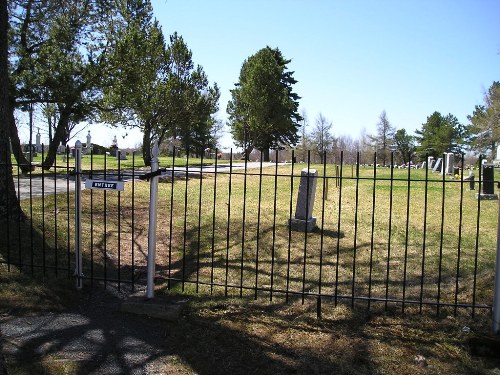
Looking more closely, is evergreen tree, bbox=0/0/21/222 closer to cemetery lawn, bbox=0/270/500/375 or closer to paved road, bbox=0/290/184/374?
cemetery lawn, bbox=0/270/500/375

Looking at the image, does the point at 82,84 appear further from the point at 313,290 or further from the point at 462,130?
the point at 462,130

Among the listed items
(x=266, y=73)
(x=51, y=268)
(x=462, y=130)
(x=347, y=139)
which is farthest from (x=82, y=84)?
(x=347, y=139)

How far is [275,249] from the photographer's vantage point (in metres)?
7.51

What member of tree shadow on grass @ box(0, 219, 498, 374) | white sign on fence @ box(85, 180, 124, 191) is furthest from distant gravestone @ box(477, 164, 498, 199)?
white sign on fence @ box(85, 180, 124, 191)

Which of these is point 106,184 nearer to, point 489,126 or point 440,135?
point 489,126

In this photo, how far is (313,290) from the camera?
17.9 ft

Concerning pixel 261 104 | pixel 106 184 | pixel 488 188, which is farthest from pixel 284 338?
pixel 261 104

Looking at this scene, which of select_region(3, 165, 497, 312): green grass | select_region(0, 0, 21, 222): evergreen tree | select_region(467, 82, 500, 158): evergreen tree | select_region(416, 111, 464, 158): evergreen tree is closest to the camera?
select_region(3, 165, 497, 312): green grass

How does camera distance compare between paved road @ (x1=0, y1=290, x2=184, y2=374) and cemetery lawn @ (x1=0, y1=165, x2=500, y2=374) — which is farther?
cemetery lawn @ (x1=0, y1=165, x2=500, y2=374)

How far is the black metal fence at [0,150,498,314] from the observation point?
4934 mm

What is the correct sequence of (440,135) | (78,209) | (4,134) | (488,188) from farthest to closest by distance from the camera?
(440,135)
(488,188)
(4,134)
(78,209)

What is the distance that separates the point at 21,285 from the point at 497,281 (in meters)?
5.17

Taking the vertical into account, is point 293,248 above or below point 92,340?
above

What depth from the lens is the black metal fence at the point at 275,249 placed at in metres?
4.93
